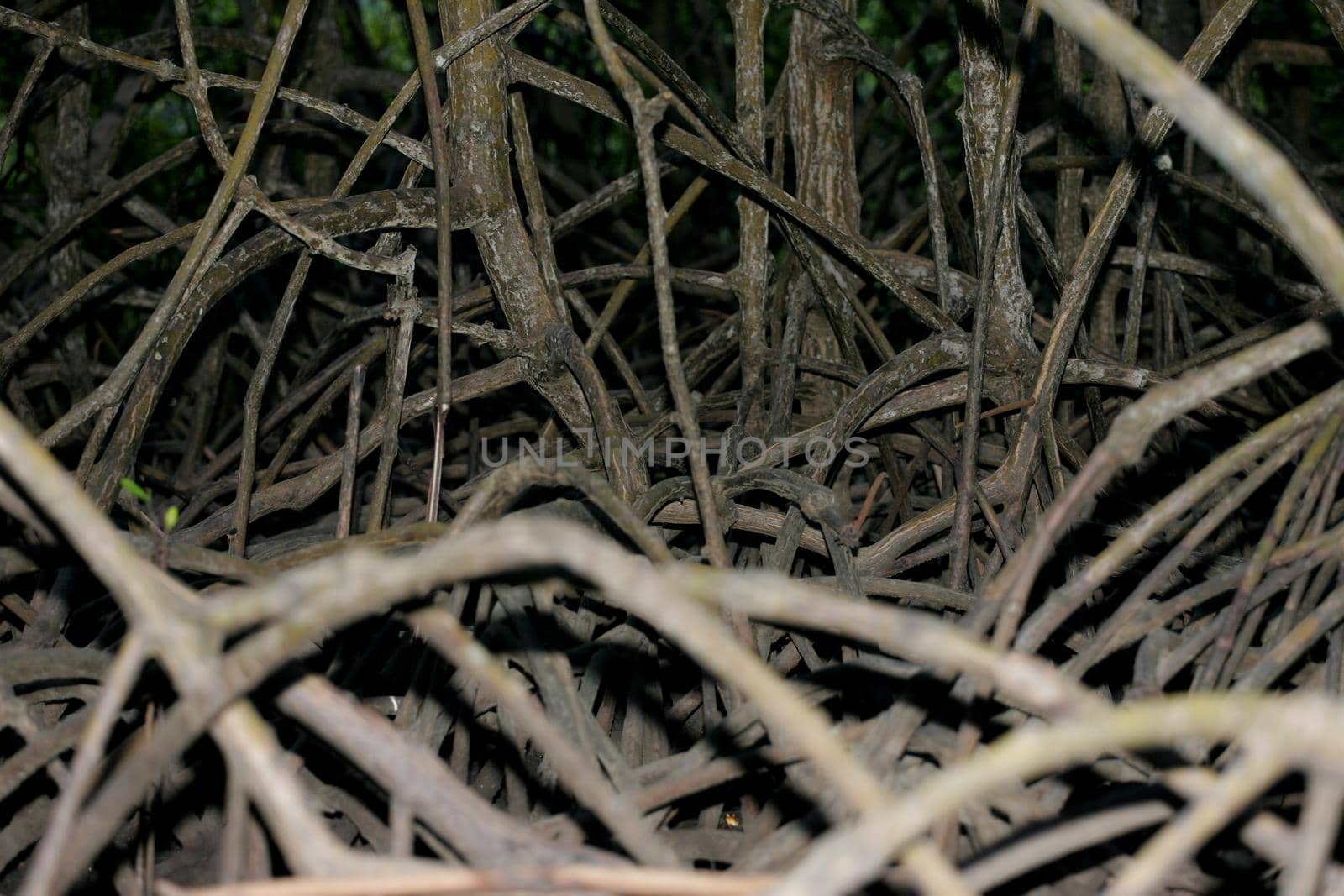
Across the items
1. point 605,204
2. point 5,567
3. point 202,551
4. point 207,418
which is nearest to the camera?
point 202,551

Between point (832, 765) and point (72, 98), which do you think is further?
point (72, 98)

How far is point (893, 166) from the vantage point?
9.23ft

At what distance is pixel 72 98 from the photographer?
2348mm

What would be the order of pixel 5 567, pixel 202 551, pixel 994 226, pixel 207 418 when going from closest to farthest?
pixel 202 551 < pixel 5 567 < pixel 994 226 < pixel 207 418

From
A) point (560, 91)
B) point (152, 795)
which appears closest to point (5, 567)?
point (152, 795)

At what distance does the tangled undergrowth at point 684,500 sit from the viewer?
64cm

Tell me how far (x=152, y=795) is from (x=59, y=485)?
55 cm

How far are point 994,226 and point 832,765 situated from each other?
3.64ft

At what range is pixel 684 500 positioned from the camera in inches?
61.9

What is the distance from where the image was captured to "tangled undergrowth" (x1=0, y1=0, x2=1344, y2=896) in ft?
2.10

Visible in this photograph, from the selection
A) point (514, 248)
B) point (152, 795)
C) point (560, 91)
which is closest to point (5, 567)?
point (152, 795)

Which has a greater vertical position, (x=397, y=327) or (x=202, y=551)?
(x=397, y=327)

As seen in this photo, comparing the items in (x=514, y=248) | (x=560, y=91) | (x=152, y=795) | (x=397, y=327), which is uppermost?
(x=560, y=91)

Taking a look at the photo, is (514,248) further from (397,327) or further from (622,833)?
(622,833)
